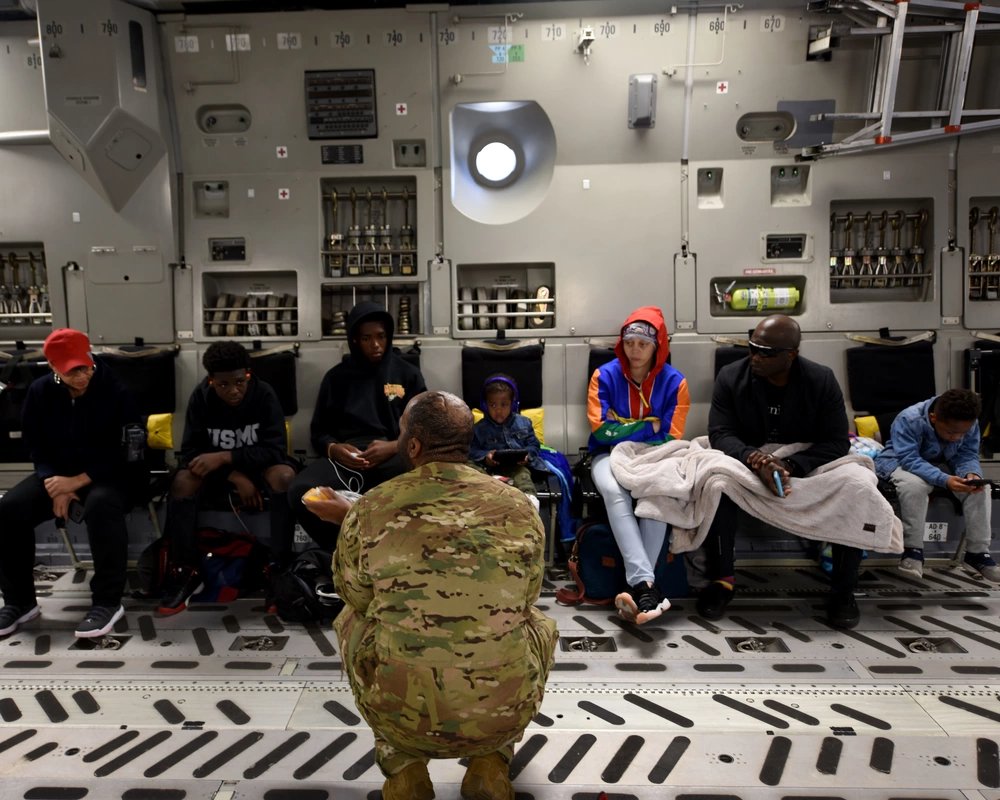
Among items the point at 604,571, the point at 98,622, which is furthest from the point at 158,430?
the point at 604,571

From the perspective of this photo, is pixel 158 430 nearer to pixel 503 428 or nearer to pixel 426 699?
pixel 503 428

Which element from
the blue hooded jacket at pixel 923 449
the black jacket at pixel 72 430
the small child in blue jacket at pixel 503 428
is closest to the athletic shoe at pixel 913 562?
the blue hooded jacket at pixel 923 449

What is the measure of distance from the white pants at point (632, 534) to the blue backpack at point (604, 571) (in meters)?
0.07

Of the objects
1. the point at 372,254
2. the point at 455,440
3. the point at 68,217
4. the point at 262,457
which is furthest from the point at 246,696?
the point at 68,217

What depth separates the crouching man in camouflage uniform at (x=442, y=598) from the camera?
1513mm

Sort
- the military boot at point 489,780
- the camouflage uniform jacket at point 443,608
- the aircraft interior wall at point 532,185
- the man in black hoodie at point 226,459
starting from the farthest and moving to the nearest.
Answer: the aircraft interior wall at point 532,185, the man in black hoodie at point 226,459, the military boot at point 489,780, the camouflage uniform jacket at point 443,608

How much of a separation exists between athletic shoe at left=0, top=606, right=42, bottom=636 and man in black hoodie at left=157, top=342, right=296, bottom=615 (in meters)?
0.59

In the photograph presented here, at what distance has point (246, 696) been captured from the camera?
2516mm

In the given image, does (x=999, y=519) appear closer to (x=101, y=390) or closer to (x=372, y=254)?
(x=372, y=254)

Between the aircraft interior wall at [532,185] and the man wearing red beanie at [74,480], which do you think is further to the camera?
the aircraft interior wall at [532,185]

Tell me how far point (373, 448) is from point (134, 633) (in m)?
1.40

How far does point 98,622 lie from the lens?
9.68 feet

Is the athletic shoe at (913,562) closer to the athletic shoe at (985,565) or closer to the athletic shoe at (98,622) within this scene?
the athletic shoe at (985,565)

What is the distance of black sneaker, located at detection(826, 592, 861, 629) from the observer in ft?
9.82
